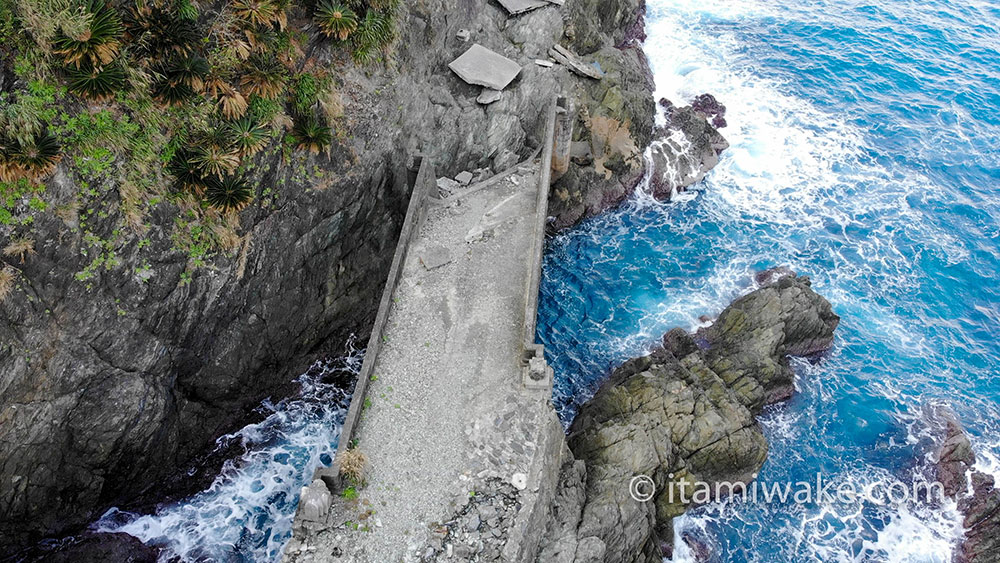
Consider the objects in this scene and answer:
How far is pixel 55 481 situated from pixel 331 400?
9490mm

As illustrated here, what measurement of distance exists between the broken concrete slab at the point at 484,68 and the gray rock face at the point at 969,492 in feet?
77.4

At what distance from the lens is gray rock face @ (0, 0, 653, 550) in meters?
19.5

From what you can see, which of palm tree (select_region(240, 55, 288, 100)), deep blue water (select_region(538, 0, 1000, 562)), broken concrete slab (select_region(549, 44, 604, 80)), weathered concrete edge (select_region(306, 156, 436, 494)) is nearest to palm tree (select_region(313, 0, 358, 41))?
palm tree (select_region(240, 55, 288, 100))

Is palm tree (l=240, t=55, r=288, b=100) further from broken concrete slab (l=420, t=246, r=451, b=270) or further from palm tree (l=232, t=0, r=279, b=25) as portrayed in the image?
broken concrete slab (l=420, t=246, r=451, b=270)

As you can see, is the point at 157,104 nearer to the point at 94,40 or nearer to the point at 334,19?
the point at 94,40

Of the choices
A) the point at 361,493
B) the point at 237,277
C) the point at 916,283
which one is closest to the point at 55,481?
the point at 237,277

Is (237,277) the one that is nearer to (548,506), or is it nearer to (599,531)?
(548,506)

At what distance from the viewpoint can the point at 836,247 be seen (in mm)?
34781

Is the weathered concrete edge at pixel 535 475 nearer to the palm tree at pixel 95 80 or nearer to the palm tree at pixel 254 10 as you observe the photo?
the palm tree at pixel 254 10

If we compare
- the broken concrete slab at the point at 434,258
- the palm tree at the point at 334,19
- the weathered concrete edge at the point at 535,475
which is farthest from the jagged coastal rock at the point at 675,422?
the palm tree at the point at 334,19

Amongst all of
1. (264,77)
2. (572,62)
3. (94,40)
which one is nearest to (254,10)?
(264,77)

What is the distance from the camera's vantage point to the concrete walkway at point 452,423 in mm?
18062

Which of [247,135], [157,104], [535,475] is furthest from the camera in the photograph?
[247,135]

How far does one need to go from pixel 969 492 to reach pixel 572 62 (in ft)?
84.3
